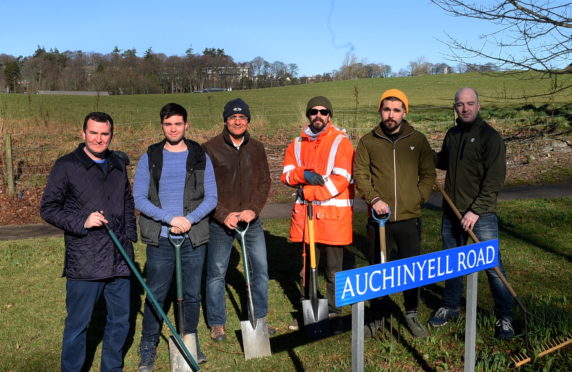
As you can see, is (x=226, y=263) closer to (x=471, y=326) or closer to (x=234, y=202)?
(x=234, y=202)

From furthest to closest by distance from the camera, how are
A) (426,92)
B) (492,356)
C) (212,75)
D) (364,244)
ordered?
(212,75) → (426,92) → (364,244) → (492,356)

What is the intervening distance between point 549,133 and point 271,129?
28.5 feet

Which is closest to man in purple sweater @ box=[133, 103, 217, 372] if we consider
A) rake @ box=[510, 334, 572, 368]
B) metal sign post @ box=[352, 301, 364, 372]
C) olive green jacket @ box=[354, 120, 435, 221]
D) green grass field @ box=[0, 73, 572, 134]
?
olive green jacket @ box=[354, 120, 435, 221]

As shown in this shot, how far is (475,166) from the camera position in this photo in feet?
15.4

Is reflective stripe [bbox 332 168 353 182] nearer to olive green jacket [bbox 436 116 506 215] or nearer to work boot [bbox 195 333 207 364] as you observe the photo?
olive green jacket [bbox 436 116 506 215]

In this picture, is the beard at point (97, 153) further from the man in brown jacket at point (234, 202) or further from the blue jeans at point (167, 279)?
the man in brown jacket at point (234, 202)

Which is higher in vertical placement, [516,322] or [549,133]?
[549,133]

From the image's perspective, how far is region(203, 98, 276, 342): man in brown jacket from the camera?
15.5 ft

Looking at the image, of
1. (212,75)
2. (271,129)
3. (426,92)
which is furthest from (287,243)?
(212,75)

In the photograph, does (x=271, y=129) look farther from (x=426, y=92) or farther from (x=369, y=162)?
(x=426, y=92)

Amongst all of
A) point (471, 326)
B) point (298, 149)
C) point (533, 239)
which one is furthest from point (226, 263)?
point (533, 239)

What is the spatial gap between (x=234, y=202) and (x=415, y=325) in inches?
76.4

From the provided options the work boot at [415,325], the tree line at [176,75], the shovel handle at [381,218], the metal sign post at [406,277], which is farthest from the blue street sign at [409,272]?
the tree line at [176,75]

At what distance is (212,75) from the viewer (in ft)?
273
